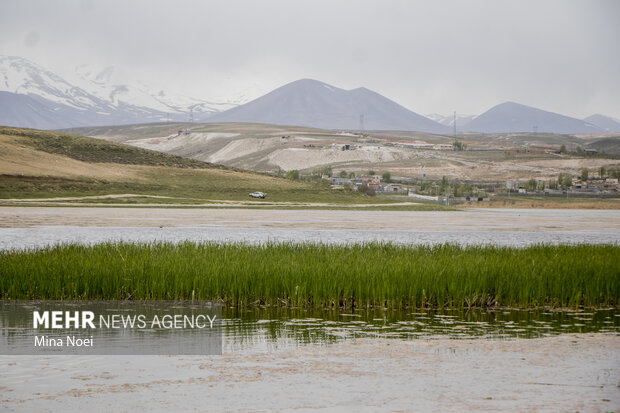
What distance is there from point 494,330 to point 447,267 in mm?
4925

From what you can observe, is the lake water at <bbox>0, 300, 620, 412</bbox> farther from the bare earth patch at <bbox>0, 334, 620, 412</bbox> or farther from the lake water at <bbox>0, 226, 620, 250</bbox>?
the lake water at <bbox>0, 226, 620, 250</bbox>

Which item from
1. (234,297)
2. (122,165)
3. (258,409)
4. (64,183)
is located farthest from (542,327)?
(122,165)

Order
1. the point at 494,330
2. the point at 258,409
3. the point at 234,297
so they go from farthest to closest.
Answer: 1. the point at 234,297
2. the point at 494,330
3. the point at 258,409

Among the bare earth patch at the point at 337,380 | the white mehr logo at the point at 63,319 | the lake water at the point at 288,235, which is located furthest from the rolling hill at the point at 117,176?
the bare earth patch at the point at 337,380

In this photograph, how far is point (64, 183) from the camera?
302ft

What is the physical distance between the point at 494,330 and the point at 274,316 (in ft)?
14.9

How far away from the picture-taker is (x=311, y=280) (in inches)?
755

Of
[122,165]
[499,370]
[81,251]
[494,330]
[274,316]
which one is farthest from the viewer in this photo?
[122,165]

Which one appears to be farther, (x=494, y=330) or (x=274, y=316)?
(x=274, y=316)

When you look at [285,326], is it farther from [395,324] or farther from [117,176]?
[117,176]

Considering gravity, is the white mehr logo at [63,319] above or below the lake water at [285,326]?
above

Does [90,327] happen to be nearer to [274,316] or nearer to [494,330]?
[274,316]

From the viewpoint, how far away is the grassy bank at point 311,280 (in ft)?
61.6

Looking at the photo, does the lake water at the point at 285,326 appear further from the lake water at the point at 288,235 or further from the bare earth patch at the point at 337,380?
the lake water at the point at 288,235
